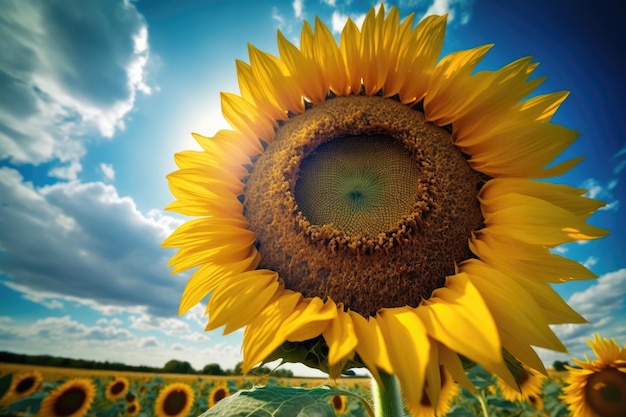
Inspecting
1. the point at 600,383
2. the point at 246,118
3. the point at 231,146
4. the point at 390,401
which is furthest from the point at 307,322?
the point at 600,383

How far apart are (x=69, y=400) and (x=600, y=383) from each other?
378 inches

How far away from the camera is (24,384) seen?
799 cm

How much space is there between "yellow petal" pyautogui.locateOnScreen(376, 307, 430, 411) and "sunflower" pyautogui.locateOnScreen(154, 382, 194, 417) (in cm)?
831

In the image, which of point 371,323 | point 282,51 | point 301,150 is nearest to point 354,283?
point 371,323

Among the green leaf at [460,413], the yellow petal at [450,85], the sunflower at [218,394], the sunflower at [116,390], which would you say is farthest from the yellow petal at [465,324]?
the sunflower at [116,390]

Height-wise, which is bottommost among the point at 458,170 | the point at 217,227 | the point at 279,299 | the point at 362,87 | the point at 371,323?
the point at 371,323

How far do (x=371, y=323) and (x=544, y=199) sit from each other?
3.80 ft

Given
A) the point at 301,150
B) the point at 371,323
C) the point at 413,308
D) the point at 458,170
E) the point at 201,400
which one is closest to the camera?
the point at 371,323

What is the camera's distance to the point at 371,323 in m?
1.56

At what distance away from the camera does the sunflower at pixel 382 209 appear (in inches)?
58.9

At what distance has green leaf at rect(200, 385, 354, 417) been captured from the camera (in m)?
1.42

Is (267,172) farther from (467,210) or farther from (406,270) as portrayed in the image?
(467,210)

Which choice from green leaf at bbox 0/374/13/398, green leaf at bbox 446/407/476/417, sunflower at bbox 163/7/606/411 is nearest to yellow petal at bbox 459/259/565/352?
sunflower at bbox 163/7/606/411

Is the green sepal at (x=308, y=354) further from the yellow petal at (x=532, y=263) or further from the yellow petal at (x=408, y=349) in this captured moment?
the yellow petal at (x=532, y=263)
